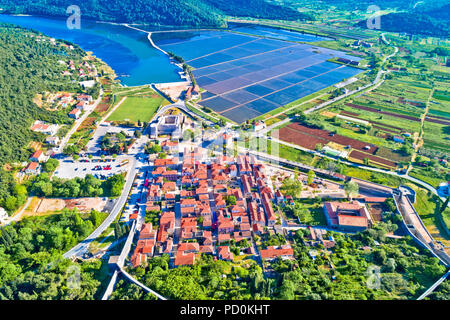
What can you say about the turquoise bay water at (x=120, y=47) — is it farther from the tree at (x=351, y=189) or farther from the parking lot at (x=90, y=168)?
the tree at (x=351, y=189)

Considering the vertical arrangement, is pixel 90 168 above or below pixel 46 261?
above

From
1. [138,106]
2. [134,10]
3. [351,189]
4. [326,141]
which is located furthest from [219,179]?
[134,10]

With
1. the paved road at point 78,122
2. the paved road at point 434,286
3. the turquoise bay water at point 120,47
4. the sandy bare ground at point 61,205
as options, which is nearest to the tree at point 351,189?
the paved road at point 434,286

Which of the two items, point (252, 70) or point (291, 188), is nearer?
point (291, 188)

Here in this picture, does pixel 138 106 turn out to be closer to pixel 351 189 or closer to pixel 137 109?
pixel 137 109

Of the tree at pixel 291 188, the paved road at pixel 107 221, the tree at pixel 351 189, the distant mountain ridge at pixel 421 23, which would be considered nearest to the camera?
the paved road at pixel 107 221
